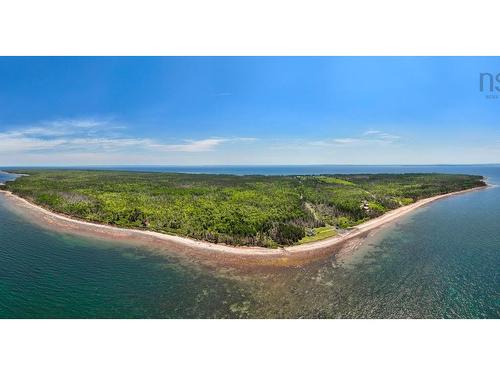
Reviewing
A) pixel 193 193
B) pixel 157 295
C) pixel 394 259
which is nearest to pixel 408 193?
pixel 394 259

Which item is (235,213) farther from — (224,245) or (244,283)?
(244,283)

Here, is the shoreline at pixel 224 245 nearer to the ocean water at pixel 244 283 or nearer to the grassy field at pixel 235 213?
the grassy field at pixel 235 213

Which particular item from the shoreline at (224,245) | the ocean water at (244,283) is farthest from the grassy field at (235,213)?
the ocean water at (244,283)

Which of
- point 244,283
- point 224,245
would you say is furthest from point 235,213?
point 244,283

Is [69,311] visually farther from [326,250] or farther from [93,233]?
[326,250]

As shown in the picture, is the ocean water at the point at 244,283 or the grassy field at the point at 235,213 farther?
the grassy field at the point at 235,213

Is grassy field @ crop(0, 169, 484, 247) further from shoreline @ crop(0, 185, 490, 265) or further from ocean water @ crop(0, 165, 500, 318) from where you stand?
ocean water @ crop(0, 165, 500, 318)
